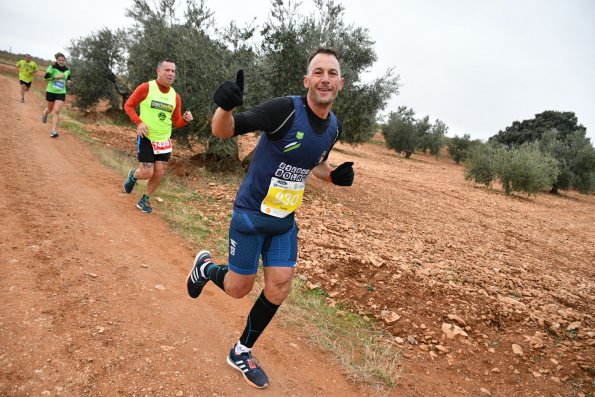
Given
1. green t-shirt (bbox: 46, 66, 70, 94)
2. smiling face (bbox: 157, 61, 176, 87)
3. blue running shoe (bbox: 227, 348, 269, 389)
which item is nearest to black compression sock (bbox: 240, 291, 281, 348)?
blue running shoe (bbox: 227, 348, 269, 389)

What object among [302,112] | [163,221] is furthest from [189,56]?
[302,112]

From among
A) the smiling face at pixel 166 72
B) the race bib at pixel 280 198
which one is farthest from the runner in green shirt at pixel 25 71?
the race bib at pixel 280 198

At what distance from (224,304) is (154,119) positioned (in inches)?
138

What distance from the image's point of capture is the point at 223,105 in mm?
2145

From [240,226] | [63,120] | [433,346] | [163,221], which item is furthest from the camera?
[63,120]

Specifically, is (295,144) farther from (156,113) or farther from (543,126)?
(543,126)

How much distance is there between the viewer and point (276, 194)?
2711 mm

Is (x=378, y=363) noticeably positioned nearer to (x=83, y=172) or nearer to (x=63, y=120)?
(x=83, y=172)

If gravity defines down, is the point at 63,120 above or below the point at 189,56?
below

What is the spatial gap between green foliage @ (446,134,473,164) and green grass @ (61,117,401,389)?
38.9m

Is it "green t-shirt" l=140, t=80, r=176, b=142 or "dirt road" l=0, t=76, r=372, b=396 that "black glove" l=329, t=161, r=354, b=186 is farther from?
"green t-shirt" l=140, t=80, r=176, b=142

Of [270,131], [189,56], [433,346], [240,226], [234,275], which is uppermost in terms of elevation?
[189,56]

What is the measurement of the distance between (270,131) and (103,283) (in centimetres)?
254

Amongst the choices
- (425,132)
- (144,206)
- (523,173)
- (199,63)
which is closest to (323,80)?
(144,206)
